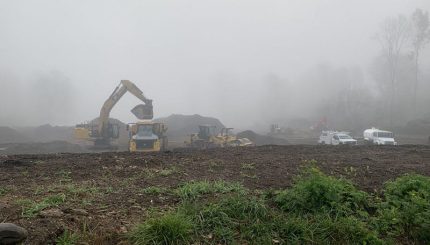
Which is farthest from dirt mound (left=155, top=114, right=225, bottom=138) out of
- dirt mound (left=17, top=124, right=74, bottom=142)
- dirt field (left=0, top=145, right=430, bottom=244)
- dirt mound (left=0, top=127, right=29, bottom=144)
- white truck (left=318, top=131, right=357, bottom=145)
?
dirt field (left=0, top=145, right=430, bottom=244)

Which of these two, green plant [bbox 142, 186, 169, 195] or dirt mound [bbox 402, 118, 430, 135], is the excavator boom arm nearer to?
green plant [bbox 142, 186, 169, 195]

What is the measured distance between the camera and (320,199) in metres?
6.67

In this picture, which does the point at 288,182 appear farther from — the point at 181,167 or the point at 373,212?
the point at 181,167

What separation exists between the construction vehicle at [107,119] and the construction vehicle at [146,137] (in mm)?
2655

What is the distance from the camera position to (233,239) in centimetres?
562

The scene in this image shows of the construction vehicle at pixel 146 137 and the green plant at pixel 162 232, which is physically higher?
the construction vehicle at pixel 146 137

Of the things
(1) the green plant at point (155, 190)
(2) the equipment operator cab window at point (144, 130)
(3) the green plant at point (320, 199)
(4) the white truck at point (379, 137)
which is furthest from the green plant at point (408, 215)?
(4) the white truck at point (379, 137)

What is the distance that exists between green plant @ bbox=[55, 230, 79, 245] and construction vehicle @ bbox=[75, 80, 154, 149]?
2176 cm

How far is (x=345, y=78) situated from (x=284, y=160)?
59625 millimetres

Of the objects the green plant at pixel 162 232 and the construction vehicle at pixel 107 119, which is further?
the construction vehicle at pixel 107 119

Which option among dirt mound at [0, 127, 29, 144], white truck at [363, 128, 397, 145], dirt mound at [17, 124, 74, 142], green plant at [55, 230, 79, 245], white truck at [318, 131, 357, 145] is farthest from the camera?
dirt mound at [17, 124, 74, 142]

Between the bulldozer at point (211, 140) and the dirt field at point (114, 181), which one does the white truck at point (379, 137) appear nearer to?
the bulldozer at point (211, 140)

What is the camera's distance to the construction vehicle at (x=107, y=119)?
26891mm

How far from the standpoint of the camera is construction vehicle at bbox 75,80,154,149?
26.9 m
